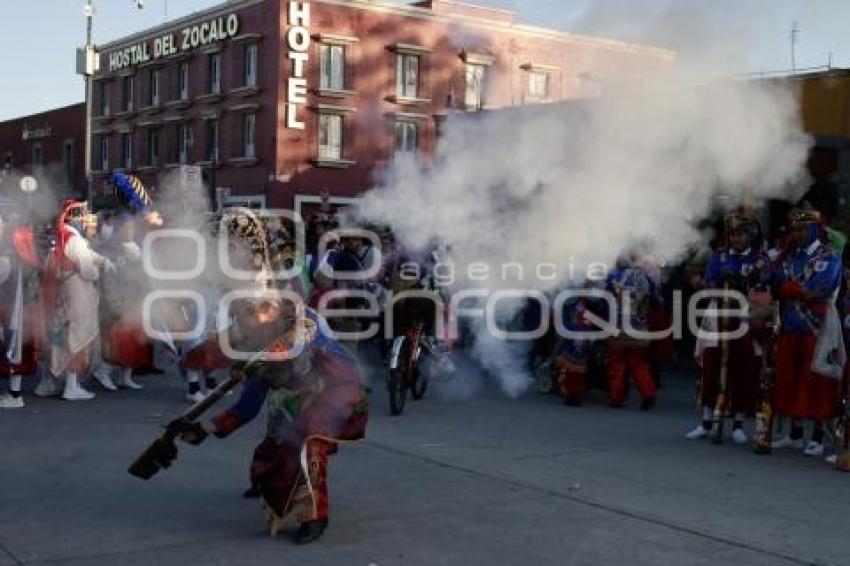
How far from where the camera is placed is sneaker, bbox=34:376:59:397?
11.2 m

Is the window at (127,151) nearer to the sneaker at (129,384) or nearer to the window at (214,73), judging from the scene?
the window at (214,73)

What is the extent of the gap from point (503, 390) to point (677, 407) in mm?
1907

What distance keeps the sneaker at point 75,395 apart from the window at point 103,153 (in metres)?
35.7

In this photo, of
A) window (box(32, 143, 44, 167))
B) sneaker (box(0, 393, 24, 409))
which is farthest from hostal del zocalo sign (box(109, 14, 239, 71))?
sneaker (box(0, 393, 24, 409))

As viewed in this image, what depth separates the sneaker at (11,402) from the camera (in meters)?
10.3

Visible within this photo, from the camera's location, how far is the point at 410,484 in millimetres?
7020

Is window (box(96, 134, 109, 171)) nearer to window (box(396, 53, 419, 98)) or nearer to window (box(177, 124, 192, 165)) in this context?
window (box(177, 124, 192, 165))

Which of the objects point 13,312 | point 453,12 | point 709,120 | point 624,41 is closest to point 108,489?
point 13,312

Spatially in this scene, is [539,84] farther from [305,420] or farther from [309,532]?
[309,532]

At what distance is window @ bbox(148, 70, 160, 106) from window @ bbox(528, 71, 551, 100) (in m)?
29.9

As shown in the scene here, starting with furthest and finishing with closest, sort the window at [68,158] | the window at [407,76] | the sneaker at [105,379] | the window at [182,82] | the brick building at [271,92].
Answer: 1. the window at [68,158]
2. the window at [182,82]
3. the brick building at [271,92]
4. the window at [407,76]
5. the sneaker at [105,379]

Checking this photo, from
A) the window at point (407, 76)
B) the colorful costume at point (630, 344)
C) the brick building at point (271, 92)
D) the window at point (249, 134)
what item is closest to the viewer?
the colorful costume at point (630, 344)

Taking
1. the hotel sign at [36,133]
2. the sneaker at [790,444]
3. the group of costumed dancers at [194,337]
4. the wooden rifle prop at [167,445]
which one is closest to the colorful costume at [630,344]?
the sneaker at [790,444]

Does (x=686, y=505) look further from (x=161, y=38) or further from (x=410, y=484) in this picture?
(x=161, y=38)
